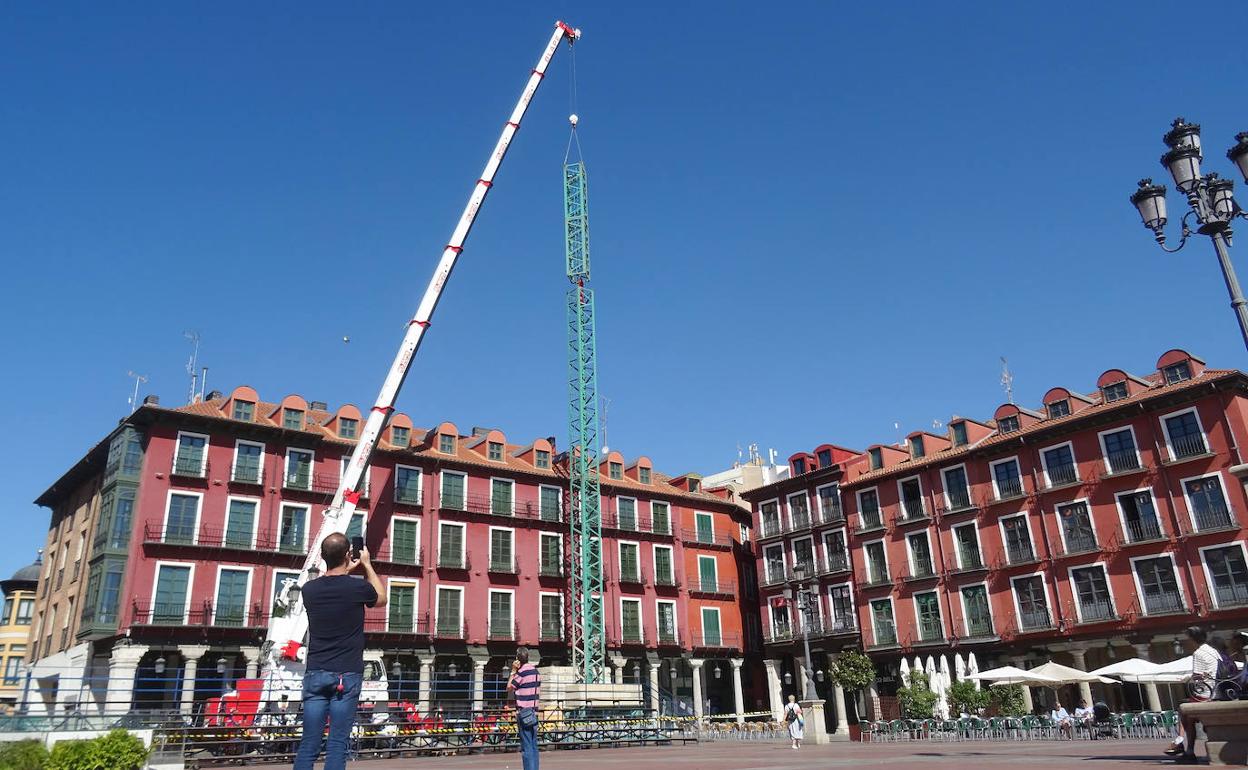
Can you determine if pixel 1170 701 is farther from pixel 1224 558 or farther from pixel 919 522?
pixel 919 522

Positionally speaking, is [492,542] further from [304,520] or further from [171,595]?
[171,595]

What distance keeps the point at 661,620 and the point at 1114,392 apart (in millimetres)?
25300

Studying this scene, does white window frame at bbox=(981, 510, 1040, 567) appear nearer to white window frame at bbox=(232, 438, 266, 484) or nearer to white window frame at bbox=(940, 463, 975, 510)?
white window frame at bbox=(940, 463, 975, 510)

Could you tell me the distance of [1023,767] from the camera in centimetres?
1216

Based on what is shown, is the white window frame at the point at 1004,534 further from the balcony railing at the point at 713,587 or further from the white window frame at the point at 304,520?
the white window frame at the point at 304,520

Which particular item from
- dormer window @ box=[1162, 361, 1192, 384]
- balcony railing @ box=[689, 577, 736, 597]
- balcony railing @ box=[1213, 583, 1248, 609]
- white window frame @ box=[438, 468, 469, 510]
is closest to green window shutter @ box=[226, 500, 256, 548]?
white window frame @ box=[438, 468, 469, 510]

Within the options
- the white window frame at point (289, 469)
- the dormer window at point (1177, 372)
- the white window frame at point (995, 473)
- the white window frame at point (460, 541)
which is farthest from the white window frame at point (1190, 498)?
the white window frame at point (289, 469)

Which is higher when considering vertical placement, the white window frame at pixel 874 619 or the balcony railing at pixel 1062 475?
the balcony railing at pixel 1062 475

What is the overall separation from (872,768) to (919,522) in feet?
112

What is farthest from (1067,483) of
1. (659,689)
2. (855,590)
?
(659,689)

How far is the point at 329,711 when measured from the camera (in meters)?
5.51

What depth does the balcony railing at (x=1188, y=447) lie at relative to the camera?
120 ft

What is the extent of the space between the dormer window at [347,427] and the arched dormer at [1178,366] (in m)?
36.4

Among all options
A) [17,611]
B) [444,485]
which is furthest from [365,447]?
[17,611]
